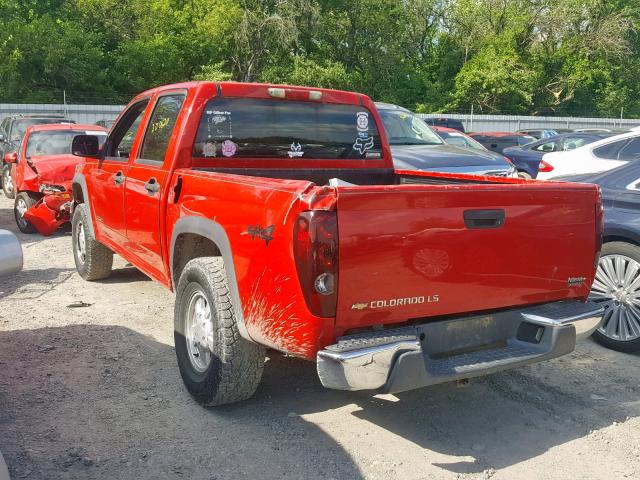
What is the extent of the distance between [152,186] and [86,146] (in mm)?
1718

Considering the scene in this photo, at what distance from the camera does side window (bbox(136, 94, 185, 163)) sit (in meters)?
4.68

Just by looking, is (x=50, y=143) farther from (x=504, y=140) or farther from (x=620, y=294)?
(x=504, y=140)

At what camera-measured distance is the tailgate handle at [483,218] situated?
3.24 meters

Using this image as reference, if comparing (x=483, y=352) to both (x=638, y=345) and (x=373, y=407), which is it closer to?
(x=373, y=407)

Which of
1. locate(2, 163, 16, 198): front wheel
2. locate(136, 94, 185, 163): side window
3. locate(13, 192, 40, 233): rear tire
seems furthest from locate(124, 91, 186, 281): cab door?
locate(2, 163, 16, 198): front wheel

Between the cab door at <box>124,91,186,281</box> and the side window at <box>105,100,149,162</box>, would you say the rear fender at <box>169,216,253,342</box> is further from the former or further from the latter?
the side window at <box>105,100,149,162</box>

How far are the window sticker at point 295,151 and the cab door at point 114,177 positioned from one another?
1.31 meters

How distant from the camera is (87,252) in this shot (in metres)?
6.64

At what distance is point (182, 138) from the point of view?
4426 mm

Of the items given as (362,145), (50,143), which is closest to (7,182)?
(50,143)

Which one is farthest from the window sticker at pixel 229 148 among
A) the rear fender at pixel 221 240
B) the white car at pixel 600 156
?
the white car at pixel 600 156

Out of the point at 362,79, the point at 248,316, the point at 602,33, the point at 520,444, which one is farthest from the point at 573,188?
the point at 602,33

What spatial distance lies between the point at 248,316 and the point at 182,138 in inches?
63.5

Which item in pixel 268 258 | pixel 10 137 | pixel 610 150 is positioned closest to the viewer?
pixel 268 258
